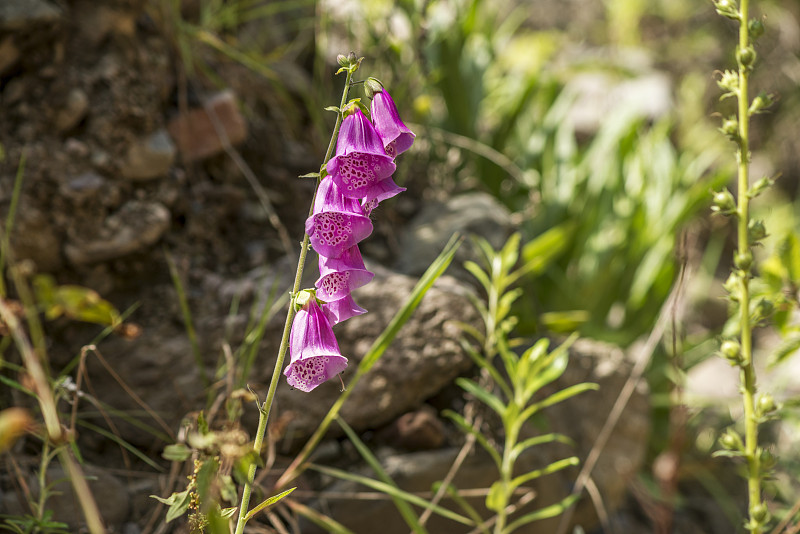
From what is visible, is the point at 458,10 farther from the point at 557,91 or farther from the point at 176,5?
the point at 176,5

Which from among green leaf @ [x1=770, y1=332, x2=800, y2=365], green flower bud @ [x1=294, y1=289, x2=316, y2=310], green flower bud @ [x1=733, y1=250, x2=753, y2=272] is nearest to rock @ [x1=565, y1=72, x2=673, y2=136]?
green leaf @ [x1=770, y1=332, x2=800, y2=365]

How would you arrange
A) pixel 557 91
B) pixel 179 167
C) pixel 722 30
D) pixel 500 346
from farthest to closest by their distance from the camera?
pixel 722 30, pixel 557 91, pixel 179 167, pixel 500 346

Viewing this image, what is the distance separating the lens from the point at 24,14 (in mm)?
1757

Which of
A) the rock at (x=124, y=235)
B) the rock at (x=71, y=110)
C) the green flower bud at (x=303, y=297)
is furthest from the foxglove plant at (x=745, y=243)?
the rock at (x=71, y=110)

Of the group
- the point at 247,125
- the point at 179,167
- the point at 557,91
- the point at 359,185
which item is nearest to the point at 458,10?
the point at 557,91

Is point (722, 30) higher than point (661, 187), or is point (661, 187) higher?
point (722, 30)

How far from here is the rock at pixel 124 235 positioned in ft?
5.96

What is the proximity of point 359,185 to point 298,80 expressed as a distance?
1822mm

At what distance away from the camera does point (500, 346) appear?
5.41ft

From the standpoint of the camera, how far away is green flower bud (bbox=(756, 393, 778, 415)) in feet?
3.98

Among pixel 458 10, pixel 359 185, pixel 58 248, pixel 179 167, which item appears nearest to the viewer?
pixel 359 185

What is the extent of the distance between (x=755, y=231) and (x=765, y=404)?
0.31 m

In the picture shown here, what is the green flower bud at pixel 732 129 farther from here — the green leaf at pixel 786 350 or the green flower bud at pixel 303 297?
the green flower bud at pixel 303 297

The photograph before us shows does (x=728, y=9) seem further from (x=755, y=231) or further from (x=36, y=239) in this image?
(x=36, y=239)
